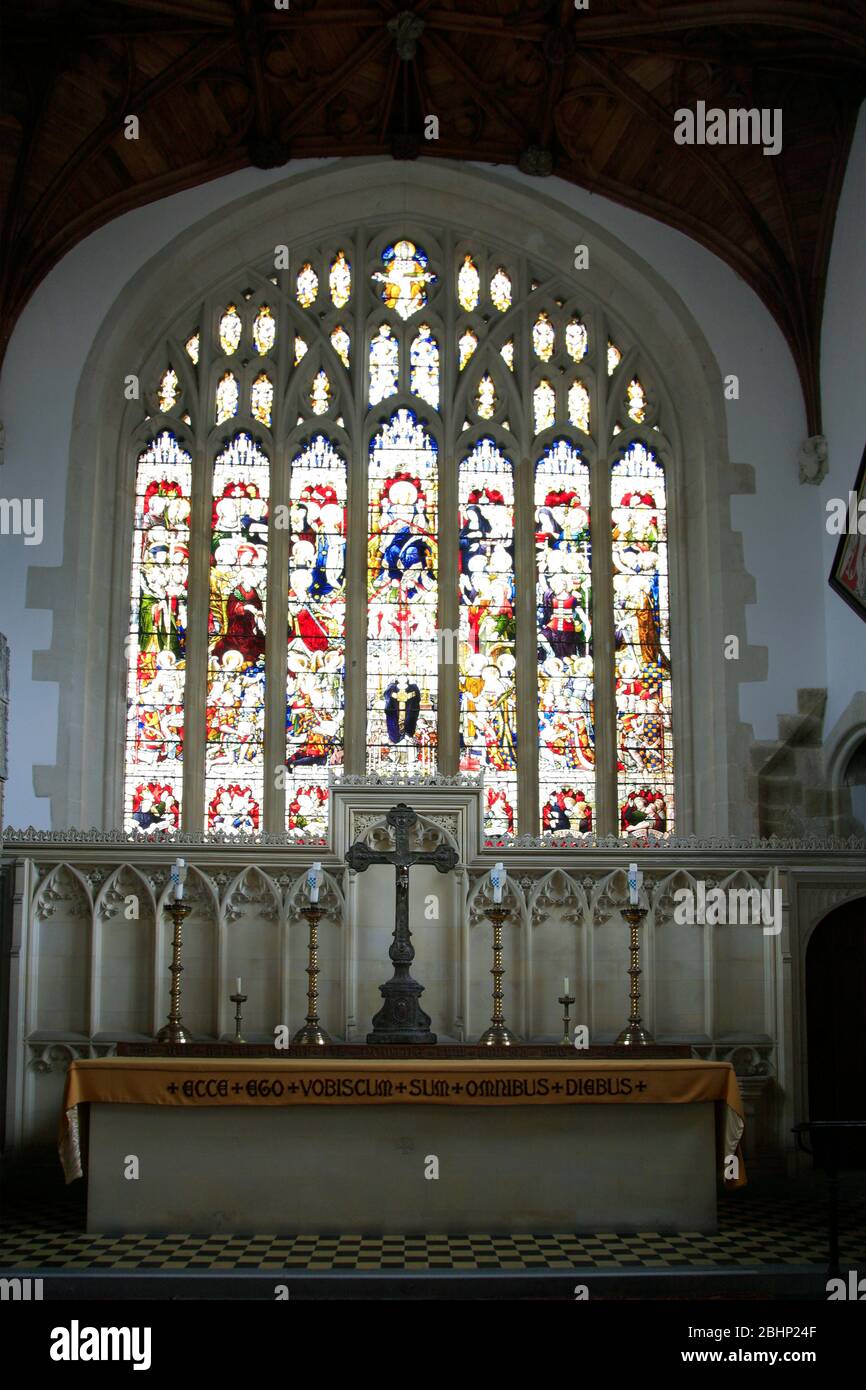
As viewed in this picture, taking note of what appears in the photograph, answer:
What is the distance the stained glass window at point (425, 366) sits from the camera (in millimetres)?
14570

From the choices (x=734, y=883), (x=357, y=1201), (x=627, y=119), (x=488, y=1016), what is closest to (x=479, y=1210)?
(x=357, y=1201)

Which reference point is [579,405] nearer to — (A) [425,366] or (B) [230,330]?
(A) [425,366]

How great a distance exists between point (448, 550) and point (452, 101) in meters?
4.40

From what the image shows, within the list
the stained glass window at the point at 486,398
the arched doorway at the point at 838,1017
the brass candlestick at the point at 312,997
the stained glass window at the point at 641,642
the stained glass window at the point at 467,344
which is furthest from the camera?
the stained glass window at the point at 467,344

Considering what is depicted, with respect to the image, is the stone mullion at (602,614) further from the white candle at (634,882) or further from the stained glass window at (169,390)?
the stained glass window at (169,390)

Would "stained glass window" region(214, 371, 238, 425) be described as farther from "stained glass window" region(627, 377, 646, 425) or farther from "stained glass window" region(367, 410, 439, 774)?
"stained glass window" region(627, 377, 646, 425)

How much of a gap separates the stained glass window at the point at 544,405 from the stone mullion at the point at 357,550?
1.78 metres

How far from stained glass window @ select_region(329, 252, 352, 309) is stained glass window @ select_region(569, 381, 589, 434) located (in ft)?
8.37

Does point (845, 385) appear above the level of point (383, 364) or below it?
below

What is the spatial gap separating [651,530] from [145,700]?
534 cm

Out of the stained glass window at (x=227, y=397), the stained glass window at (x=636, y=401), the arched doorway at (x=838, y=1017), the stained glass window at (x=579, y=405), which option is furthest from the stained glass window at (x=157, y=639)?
the arched doorway at (x=838, y=1017)

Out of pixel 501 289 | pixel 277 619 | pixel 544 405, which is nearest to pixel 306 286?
pixel 501 289

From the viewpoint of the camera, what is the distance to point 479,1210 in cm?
830

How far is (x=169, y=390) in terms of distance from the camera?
567 inches
